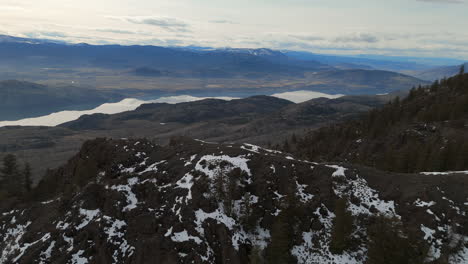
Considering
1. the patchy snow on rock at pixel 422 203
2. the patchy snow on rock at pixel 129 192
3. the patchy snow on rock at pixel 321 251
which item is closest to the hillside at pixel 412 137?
the patchy snow on rock at pixel 422 203

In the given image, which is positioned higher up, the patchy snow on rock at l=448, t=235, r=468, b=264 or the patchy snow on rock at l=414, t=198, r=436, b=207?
the patchy snow on rock at l=414, t=198, r=436, b=207

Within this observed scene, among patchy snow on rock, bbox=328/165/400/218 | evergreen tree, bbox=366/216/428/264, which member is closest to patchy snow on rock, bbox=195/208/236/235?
patchy snow on rock, bbox=328/165/400/218

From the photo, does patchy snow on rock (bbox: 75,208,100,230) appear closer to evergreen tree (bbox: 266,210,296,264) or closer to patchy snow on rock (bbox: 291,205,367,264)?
evergreen tree (bbox: 266,210,296,264)

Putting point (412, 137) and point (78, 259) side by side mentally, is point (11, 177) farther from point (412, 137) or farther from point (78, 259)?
point (412, 137)

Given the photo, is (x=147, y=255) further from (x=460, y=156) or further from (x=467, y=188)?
(x=460, y=156)

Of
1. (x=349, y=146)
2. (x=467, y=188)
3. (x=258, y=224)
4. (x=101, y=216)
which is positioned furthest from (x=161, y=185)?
(x=349, y=146)
